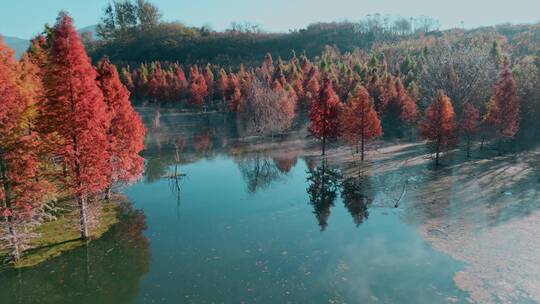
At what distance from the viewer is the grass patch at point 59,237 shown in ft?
94.6

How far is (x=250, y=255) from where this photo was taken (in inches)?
1175

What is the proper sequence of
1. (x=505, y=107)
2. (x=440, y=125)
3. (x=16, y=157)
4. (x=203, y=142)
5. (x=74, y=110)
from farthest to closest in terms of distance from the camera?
(x=203, y=142)
(x=505, y=107)
(x=440, y=125)
(x=74, y=110)
(x=16, y=157)

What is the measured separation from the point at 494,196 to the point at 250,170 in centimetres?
3058

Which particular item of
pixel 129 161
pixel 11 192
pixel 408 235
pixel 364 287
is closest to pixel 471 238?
pixel 408 235

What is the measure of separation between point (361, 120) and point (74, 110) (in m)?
39.6

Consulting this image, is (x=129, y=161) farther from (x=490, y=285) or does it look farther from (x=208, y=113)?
(x=208, y=113)

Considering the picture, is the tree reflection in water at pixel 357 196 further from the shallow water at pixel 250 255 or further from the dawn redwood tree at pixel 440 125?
the dawn redwood tree at pixel 440 125

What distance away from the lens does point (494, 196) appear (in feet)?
135

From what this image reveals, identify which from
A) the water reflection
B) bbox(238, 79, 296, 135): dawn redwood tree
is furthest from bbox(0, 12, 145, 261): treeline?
bbox(238, 79, 296, 135): dawn redwood tree

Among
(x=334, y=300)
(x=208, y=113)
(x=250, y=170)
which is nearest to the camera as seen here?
(x=334, y=300)

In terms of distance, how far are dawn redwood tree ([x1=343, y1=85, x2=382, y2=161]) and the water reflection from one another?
35.4 metres

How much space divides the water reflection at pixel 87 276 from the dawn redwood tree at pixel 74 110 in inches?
191

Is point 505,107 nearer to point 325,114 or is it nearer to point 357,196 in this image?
point 325,114

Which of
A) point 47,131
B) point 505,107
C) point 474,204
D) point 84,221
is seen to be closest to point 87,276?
point 84,221
